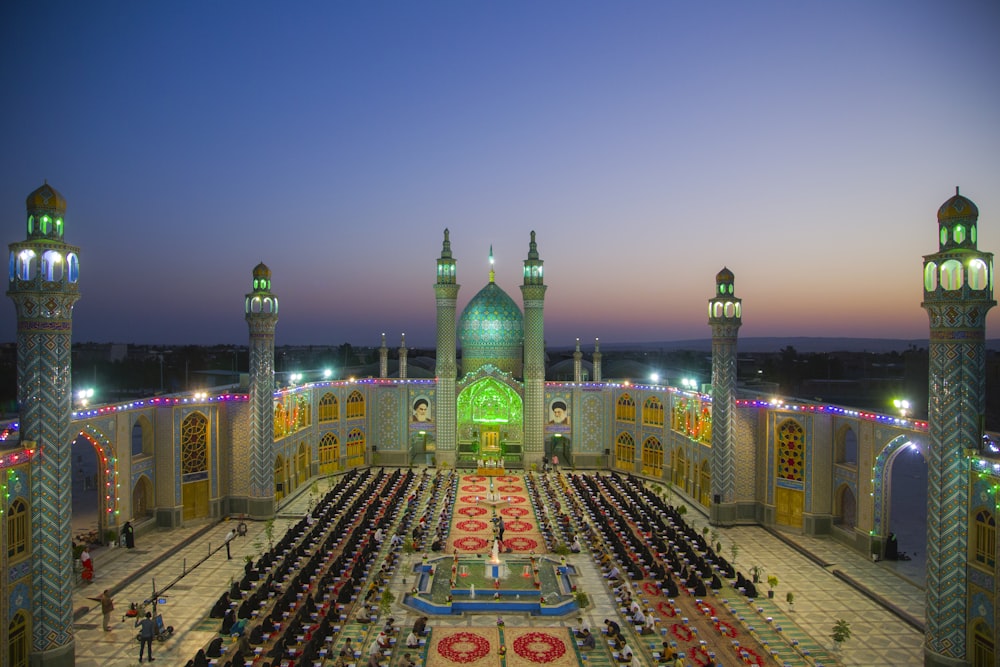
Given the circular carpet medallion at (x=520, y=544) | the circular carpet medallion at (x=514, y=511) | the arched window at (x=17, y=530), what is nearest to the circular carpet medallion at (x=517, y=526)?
the circular carpet medallion at (x=514, y=511)

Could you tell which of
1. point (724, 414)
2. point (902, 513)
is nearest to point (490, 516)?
point (724, 414)

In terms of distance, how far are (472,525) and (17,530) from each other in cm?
1538

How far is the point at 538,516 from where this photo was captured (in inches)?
1097

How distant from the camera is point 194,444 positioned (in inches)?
1045

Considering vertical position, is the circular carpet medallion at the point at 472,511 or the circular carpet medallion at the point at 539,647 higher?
the circular carpet medallion at the point at 472,511

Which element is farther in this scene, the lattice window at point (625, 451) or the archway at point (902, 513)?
the lattice window at point (625, 451)

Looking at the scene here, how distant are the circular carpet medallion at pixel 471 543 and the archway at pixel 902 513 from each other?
12.4 metres

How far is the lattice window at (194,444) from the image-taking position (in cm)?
2612

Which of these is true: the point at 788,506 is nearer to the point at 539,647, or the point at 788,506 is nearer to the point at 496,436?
the point at 539,647

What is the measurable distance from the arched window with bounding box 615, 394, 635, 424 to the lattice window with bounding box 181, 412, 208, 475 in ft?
64.2

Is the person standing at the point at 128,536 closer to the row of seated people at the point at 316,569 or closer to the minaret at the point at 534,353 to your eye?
the row of seated people at the point at 316,569

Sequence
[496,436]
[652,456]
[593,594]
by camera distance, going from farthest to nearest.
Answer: [496,436] → [652,456] → [593,594]

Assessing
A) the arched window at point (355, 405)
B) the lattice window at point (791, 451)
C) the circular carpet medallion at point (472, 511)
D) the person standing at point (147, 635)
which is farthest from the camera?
the arched window at point (355, 405)

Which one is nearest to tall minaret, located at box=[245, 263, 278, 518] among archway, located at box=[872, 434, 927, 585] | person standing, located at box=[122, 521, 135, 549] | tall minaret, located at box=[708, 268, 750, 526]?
person standing, located at box=[122, 521, 135, 549]
